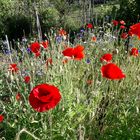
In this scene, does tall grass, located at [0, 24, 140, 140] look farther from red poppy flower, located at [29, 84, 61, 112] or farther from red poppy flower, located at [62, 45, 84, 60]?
red poppy flower, located at [29, 84, 61, 112]

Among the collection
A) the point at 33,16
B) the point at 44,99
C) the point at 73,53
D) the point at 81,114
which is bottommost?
the point at 33,16

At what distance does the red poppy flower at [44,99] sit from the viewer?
201 cm

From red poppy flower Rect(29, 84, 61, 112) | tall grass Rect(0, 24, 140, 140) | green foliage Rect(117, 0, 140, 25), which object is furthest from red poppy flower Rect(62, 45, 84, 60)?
green foliage Rect(117, 0, 140, 25)

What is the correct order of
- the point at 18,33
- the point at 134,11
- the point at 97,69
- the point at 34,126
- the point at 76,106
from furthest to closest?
the point at 18,33
the point at 134,11
the point at 97,69
the point at 34,126
the point at 76,106

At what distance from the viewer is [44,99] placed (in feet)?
6.55

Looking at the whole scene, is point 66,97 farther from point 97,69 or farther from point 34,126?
point 97,69

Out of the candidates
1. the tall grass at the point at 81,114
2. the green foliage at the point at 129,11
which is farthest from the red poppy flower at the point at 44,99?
the green foliage at the point at 129,11

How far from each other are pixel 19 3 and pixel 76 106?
11.0 meters

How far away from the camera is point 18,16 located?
12227mm

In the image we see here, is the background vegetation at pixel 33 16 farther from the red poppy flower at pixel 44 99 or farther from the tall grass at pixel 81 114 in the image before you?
the red poppy flower at pixel 44 99

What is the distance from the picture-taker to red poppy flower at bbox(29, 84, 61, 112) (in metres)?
2.01

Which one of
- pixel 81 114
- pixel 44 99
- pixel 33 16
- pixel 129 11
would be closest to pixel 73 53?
pixel 81 114

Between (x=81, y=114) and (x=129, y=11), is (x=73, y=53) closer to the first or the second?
(x=81, y=114)

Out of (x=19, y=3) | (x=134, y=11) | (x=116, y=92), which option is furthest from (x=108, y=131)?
Answer: (x=19, y=3)
